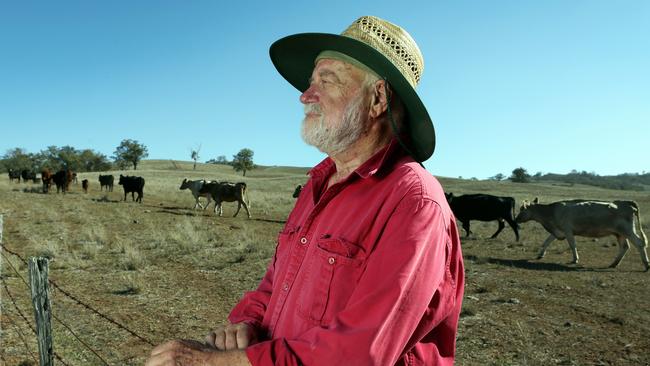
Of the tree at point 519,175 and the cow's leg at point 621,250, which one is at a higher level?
the tree at point 519,175

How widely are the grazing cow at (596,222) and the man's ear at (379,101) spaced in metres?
12.4

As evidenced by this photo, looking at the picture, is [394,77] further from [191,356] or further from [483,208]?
[483,208]

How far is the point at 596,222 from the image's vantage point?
13258mm

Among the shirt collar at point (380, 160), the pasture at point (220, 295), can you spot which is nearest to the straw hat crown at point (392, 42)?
the shirt collar at point (380, 160)

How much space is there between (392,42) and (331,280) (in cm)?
105

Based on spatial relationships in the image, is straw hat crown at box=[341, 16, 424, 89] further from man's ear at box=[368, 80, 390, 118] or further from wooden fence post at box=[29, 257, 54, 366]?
wooden fence post at box=[29, 257, 54, 366]

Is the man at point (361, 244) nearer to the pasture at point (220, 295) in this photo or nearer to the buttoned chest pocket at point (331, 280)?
the buttoned chest pocket at point (331, 280)

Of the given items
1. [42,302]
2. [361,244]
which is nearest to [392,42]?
[361,244]

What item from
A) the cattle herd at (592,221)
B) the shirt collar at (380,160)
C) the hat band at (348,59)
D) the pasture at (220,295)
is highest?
the hat band at (348,59)

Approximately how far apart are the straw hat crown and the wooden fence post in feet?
10.3

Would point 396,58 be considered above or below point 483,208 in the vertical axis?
above

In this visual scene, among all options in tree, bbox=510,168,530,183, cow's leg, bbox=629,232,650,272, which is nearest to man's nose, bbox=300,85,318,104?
cow's leg, bbox=629,232,650,272

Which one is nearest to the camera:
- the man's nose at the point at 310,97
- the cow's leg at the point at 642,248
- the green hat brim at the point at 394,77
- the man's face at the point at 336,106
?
the green hat brim at the point at 394,77

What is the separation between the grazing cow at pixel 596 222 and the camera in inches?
497
